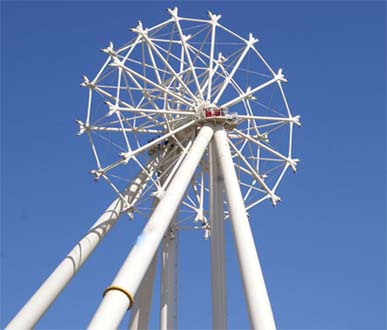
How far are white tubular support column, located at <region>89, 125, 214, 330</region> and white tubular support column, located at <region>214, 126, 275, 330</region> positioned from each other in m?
1.33

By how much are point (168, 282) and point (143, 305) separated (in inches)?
89.3

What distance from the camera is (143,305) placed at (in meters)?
46.6

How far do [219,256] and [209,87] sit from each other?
1007 centimetres

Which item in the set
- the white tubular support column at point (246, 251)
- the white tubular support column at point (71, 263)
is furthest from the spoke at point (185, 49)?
the white tubular support column at point (71, 263)

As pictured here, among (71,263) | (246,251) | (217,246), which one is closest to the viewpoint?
(246,251)

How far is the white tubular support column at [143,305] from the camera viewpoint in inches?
1813

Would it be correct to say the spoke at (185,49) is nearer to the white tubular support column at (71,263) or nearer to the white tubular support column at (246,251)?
the white tubular support column at (246,251)

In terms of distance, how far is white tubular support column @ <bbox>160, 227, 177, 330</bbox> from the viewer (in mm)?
46625

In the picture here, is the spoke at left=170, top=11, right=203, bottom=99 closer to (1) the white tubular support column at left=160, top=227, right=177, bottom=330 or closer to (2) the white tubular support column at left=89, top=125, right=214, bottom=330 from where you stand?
(2) the white tubular support column at left=89, top=125, right=214, bottom=330

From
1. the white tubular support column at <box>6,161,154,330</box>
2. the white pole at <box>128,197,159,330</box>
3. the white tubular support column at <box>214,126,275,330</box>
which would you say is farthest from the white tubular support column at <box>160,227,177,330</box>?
Answer: the white tubular support column at <box>214,126,275,330</box>

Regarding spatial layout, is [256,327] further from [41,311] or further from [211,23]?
[211,23]

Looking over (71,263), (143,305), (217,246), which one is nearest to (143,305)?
(143,305)

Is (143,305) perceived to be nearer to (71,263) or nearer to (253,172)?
(71,263)

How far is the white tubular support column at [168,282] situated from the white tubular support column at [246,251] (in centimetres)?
835
